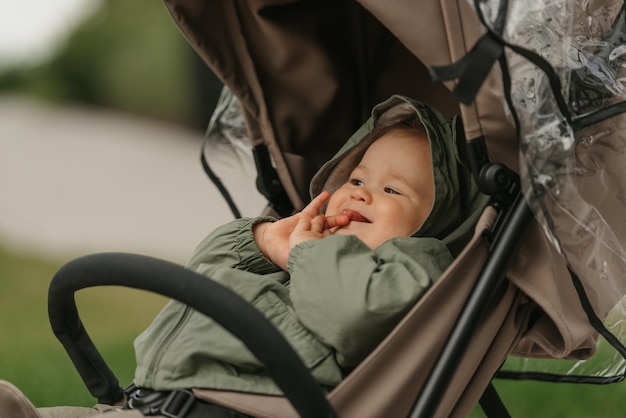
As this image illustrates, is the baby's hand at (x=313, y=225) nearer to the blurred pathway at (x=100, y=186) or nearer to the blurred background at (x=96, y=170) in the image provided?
the blurred background at (x=96, y=170)

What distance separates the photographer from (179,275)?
4.70 feet

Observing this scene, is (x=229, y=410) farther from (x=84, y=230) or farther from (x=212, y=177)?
(x=84, y=230)

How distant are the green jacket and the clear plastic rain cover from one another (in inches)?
9.9

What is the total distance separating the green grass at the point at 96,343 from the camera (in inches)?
119

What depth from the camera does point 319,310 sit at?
5.46 feet

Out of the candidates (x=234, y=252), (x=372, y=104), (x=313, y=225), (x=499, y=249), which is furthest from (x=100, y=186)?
(x=499, y=249)

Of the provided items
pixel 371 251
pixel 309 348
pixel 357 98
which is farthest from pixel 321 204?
pixel 357 98

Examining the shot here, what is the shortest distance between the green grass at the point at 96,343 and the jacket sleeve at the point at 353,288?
1.44 meters

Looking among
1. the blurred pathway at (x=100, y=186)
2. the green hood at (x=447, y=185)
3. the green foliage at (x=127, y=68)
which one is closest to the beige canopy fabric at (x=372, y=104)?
the green hood at (x=447, y=185)

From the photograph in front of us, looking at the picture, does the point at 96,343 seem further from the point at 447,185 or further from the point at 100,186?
the point at 100,186

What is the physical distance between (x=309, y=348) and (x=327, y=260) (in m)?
0.15

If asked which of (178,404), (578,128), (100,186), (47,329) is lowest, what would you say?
(100,186)

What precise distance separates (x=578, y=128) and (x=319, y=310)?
534 millimetres

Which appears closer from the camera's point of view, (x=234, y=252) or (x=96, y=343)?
(x=234, y=252)
